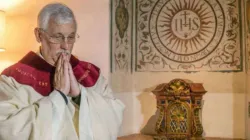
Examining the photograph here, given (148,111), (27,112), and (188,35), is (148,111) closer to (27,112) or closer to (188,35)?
(188,35)

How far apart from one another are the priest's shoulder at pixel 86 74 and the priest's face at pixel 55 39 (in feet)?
0.46

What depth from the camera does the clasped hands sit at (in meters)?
1.54

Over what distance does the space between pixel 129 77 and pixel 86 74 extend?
630 mm

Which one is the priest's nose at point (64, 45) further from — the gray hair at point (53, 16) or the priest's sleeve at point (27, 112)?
the priest's sleeve at point (27, 112)

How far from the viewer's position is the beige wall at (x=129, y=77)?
2.07 meters

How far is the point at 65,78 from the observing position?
1.55 meters

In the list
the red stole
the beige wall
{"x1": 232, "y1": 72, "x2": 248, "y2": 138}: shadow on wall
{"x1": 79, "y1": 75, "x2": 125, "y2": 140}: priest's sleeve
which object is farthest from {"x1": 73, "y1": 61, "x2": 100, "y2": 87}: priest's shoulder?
{"x1": 232, "y1": 72, "x2": 248, "y2": 138}: shadow on wall

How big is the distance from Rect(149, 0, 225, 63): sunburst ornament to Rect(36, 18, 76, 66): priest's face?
2.82 feet

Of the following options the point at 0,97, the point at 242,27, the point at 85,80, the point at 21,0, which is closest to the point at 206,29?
the point at 242,27

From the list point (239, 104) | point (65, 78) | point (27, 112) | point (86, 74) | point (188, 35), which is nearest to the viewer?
point (27, 112)

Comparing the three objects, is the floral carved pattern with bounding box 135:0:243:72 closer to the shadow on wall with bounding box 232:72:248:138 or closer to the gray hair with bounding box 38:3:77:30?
the shadow on wall with bounding box 232:72:248:138

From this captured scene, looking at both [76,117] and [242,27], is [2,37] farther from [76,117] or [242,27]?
[242,27]

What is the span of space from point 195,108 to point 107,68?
0.51m

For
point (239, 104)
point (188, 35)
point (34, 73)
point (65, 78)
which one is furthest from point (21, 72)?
point (239, 104)
